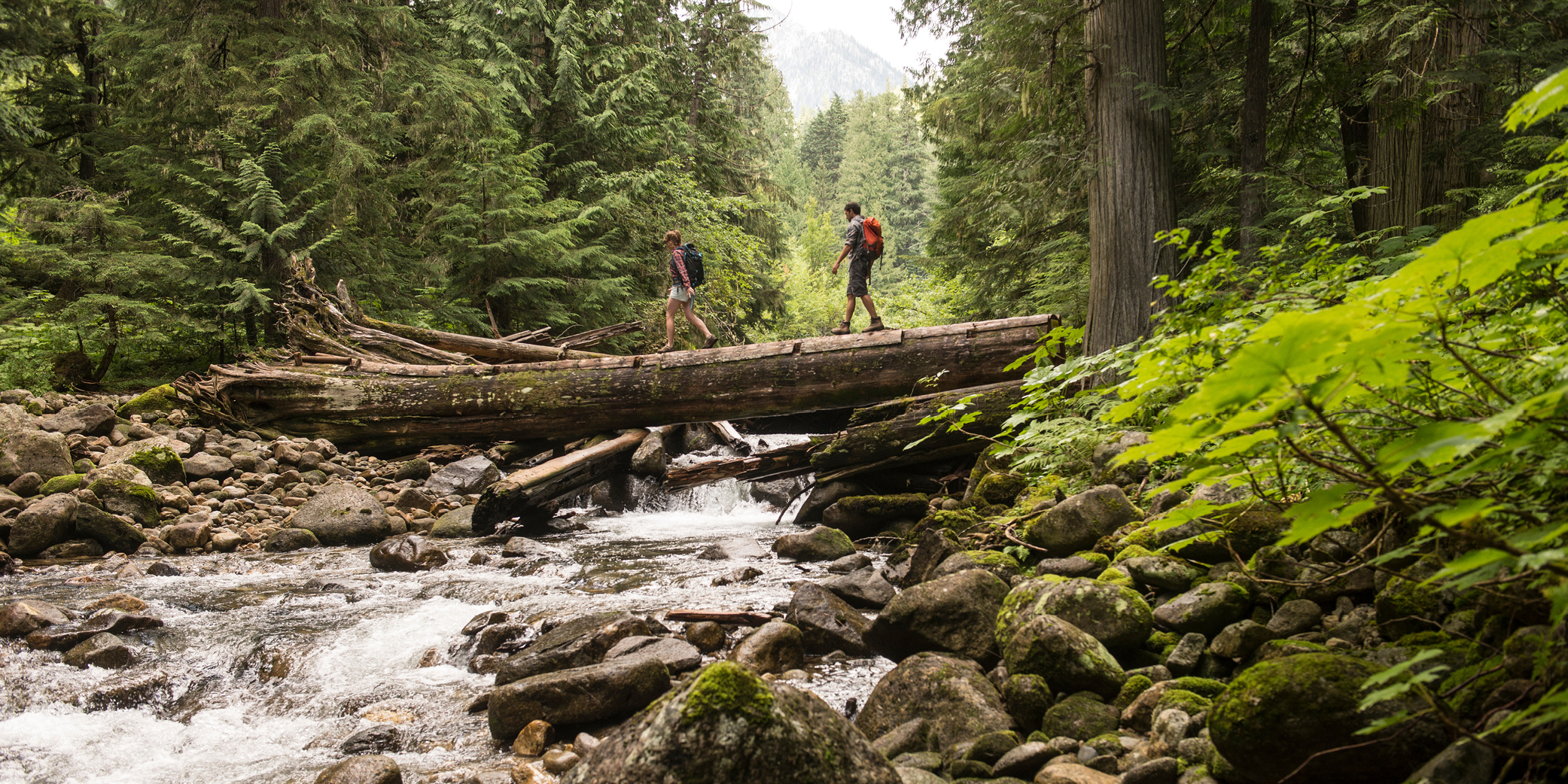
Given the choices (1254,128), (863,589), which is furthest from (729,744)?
(1254,128)

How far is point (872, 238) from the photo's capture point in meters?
11.0

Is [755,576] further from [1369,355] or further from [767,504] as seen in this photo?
[1369,355]

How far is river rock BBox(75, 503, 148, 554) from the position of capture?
7.09 metres

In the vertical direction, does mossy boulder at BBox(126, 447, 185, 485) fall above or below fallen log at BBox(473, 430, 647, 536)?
above

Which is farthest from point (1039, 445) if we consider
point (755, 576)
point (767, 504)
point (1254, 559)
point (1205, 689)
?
point (767, 504)

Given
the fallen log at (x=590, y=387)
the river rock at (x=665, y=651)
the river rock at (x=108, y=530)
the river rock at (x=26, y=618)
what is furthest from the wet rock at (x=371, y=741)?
the fallen log at (x=590, y=387)

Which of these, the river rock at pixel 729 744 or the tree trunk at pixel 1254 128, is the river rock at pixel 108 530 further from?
the tree trunk at pixel 1254 128

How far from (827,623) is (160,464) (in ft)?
26.9

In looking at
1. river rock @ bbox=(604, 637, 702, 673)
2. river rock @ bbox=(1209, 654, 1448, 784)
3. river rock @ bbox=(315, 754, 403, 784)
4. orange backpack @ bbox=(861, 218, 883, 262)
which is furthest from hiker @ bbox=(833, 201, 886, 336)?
river rock @ bbox=(1209, 654, 1448, 784)

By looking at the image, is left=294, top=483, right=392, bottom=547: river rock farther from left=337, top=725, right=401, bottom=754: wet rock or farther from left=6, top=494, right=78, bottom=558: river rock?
left=337, top=725, right=401, bottom=754: wet rock

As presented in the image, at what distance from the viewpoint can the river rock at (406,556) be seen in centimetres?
723

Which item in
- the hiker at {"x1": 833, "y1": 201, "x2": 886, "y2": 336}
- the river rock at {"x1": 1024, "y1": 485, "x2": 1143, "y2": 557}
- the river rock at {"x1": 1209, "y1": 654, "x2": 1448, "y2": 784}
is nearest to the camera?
the river rock at {"x1": 1209, "y1": 654, "x2": 1448, "y2": 784}

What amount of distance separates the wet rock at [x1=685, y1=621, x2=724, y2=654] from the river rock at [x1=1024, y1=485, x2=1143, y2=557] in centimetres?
224

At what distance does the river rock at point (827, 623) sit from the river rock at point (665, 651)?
0.37m
